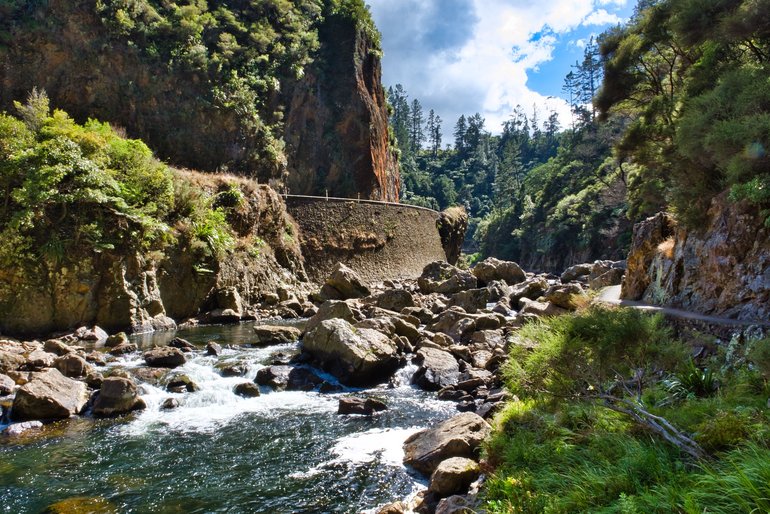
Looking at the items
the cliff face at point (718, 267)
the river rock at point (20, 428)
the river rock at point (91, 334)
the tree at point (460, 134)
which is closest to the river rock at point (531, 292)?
the cliff face at point (718, 267)

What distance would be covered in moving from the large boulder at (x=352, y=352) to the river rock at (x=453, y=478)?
5839 mm

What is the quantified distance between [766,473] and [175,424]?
9.23 meters

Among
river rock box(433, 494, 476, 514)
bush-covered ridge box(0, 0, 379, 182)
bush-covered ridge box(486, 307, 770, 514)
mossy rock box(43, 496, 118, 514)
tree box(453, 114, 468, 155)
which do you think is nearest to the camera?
bush-covered ridge box(486, 307, 770, 514)

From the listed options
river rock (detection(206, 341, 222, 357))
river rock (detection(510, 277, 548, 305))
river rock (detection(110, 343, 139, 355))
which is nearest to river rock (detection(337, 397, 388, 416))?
river rock (detection(206, 341, 222, 357))

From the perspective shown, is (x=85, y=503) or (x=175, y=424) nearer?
(x=85, y=503)

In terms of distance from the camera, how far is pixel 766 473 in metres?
3.38

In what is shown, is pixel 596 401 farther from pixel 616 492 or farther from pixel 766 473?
pixel 766 473

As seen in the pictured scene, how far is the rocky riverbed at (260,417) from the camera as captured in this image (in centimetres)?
657

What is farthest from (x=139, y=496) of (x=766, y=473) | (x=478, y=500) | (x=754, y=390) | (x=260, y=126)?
(x=260, y=126)

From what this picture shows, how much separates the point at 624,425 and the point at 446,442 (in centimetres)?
272

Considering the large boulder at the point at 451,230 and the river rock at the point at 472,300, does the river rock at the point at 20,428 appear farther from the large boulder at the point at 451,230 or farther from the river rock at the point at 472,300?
the large boulder at the point at 451,230

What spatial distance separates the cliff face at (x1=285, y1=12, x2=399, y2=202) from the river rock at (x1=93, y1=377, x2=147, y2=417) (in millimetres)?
30725

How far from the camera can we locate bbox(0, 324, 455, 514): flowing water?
6.43 meters

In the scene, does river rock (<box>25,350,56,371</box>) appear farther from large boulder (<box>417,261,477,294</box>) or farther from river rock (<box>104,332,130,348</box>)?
large boulder (<box>417,261,477,294</box>)
